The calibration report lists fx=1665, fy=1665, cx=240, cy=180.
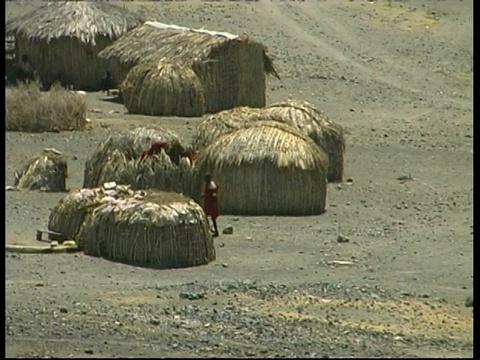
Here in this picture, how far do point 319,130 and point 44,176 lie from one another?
426 centimetres

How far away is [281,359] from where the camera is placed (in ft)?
34.3

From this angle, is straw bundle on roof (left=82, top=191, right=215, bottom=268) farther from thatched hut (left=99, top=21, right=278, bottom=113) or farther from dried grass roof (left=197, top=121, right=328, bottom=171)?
thatched hut (left=99, top=21, right=278, bottom=113)

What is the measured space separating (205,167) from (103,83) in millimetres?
14624

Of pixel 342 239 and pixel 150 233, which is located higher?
pixel 150 233

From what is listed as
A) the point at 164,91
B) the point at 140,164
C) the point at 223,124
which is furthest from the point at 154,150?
the point at 164,91

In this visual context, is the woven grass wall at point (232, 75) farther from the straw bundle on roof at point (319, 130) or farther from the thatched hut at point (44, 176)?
the thatched hut at point (44, 176)

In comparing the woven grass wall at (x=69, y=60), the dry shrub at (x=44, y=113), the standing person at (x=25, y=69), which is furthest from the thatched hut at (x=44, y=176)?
the standing person at (x=25, y=69)

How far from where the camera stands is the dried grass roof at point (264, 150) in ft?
67.8

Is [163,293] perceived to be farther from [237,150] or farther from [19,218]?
[237,150]

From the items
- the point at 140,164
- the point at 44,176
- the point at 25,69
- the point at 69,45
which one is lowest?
the point at 44,176

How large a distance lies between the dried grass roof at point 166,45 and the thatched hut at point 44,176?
10.0 meters

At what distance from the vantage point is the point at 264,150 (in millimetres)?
20703

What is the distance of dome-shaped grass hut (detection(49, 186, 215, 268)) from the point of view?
16.4 m

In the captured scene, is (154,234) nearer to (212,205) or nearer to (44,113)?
(212,205)
